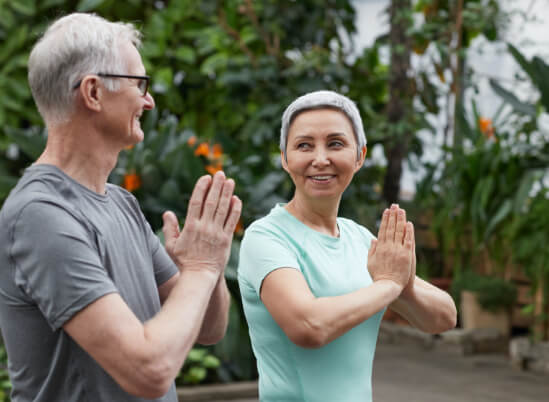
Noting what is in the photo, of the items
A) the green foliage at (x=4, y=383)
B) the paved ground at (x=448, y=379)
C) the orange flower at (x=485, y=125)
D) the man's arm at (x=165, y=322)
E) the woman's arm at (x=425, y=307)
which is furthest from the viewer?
the orange flower at (x=485, y=125)

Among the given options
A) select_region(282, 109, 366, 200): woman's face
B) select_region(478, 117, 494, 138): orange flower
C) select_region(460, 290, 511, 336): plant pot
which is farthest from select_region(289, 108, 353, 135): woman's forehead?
select_region(478, 117, 494, 138): orange flower

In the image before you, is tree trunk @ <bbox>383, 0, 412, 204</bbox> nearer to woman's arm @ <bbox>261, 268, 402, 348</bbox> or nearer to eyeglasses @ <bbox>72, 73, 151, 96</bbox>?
woman's arm @ <bbox>261, 268, 402, 348</bbox>

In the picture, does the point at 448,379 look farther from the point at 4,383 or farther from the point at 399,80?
the point at 4,383

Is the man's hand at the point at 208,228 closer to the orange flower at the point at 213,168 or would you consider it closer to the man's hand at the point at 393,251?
the man's hand at the point at 393,251

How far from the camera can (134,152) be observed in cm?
413

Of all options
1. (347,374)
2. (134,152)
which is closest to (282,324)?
(347,374)

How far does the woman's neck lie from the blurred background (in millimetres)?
3140

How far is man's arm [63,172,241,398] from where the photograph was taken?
1051mm

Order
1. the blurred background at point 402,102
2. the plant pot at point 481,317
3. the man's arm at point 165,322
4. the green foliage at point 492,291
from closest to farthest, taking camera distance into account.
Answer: the man's arm at point 165,322 < the blurred background at point 402,102 < the green foliage at point 492,291 < the plant pot at point 481,317

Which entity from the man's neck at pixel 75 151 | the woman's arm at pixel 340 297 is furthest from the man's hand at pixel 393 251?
the man's neck at pixel 75 151

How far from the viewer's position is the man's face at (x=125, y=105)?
3.99 ft

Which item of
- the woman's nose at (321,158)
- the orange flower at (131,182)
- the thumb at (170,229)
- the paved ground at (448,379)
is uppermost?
the woman's nose at (321,158)

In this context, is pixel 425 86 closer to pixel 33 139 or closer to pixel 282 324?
pixel 33 139

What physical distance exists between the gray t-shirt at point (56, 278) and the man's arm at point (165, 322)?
1.5 inches
